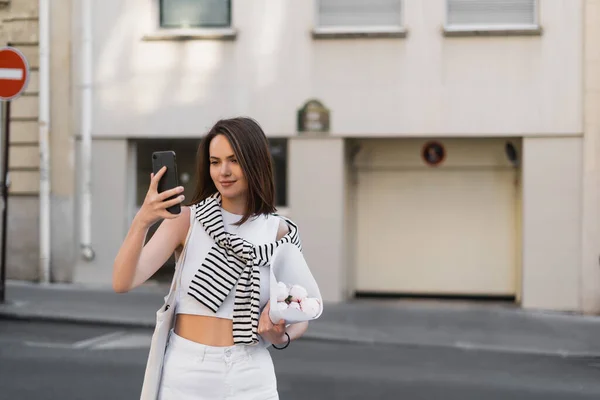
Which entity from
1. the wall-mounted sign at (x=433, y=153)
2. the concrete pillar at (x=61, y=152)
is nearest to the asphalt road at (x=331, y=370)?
the concrete pillar at (x=61, y=152)

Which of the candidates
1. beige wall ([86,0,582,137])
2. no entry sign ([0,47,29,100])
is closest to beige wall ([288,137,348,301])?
beige wall ([86,0,582,137])

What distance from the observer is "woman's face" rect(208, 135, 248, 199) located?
2871 mm

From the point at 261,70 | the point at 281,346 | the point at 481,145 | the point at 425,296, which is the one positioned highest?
the point at 261,70

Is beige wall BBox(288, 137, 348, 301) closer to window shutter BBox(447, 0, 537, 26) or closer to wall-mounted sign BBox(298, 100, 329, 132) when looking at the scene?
wall-mounted sign BBox(298, 100, 329, 132)

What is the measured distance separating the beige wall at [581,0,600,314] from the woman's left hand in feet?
37.1

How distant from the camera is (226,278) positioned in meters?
2.83

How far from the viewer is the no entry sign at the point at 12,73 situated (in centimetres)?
1173

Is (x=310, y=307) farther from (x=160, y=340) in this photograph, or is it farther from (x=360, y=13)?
(x=360, y=13)

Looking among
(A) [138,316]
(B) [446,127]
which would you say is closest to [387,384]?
(A) [138,316]

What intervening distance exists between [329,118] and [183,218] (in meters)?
11.0

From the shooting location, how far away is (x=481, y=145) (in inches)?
565

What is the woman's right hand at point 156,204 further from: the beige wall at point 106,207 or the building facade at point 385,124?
the beige wall at point 106,207

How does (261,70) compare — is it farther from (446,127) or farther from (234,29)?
(446,127)

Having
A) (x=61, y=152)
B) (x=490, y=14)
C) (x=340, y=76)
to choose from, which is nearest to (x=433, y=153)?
(x=340, y=76)
